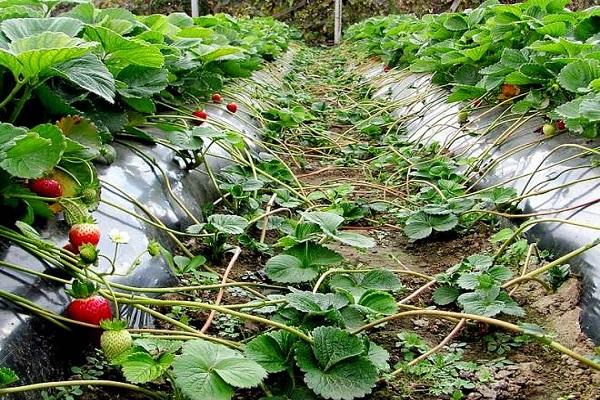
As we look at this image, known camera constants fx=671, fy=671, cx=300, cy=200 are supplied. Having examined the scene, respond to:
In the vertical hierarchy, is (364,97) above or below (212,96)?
below

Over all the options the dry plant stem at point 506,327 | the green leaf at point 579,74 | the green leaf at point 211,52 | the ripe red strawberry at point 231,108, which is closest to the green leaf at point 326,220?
the dry plant stem at point 506,327

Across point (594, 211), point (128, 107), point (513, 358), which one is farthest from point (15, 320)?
point (594, 211)

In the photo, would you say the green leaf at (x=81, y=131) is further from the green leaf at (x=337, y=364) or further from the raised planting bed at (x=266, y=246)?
the green leaf at (x=337, y=364)

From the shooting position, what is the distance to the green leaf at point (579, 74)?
2.13 meters

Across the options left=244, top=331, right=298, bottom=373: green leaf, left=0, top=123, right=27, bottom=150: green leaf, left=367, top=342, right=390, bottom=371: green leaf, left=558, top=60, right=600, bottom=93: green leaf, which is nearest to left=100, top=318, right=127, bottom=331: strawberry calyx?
left=244, top=331, right=298, bottom=373: green leaf

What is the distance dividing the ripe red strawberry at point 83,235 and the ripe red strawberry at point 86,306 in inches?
3.8

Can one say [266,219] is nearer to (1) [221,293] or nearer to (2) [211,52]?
(1) [221,293]

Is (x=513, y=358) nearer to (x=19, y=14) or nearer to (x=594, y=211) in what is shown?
(x=594, y=211)

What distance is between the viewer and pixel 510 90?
287 cm

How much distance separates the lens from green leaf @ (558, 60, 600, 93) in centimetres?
213

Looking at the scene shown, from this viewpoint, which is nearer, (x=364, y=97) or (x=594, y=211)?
(x=594, y=211)

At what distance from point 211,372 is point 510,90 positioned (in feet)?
7.33

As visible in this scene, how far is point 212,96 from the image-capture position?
10.3 ft

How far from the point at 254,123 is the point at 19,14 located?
165 cm
